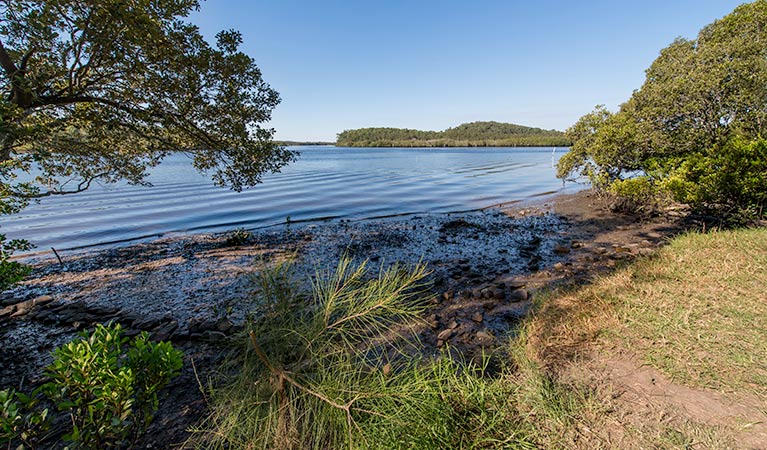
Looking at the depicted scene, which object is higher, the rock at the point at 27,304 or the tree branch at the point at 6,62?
the tree branch at the point at 6,62

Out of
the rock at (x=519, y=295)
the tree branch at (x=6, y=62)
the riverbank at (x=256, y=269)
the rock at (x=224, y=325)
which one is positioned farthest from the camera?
the rock at (x=519, y=295)

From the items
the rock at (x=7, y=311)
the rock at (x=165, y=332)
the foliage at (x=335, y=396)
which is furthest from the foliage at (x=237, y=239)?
the foliage at (x=335, y=396)

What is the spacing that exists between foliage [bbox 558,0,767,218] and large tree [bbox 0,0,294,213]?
425 inches

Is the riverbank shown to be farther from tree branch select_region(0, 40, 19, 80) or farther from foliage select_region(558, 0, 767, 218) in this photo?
tree branch select_region(0, 40, 19, 80)

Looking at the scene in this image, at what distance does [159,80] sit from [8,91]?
5.94 ft

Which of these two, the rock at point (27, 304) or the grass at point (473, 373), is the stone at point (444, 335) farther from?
the rock at point (27, 304)

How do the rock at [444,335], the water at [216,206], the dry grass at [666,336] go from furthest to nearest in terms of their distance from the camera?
1. the water at [216,206]
2. the rock at [444,335]
3. the dry grass at [666,336]

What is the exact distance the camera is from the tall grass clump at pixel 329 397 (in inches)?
63.4

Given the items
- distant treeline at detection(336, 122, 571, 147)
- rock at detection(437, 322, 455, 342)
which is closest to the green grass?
rock at detection(437, 322, 455, 342)

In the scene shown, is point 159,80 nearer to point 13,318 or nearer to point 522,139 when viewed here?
point 13,318

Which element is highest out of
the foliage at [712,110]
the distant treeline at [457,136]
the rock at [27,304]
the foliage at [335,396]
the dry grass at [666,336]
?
the distant treeline at [457,136]

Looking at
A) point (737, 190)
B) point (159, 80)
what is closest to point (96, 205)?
point (159, 80)

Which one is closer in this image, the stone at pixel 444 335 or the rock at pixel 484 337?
the rock at pixel 484 337

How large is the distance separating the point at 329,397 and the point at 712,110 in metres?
12.0
